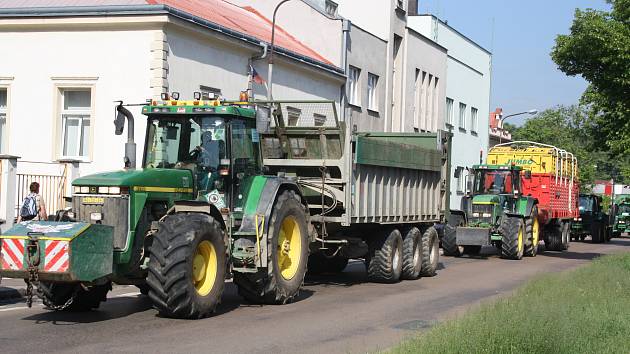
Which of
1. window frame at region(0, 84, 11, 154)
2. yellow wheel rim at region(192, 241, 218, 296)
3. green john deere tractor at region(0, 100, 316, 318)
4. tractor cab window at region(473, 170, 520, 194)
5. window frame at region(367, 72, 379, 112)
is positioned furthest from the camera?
window frame at region(367, 72, 379, 112)

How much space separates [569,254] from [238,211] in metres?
20.0

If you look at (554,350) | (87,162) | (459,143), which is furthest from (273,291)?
(459,143)

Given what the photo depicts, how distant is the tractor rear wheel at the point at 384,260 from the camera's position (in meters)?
16.6

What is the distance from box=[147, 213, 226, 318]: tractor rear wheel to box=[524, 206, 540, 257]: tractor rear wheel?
1673 centimetres

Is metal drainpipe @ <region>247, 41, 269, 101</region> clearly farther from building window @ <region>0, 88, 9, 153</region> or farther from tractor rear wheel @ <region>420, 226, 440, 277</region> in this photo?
tractor rear wheel @ <region>420, 226, 440, 277</region>

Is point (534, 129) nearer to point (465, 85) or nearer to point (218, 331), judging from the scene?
point (465, 85)

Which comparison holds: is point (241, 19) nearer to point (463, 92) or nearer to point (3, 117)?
point (3, 117)

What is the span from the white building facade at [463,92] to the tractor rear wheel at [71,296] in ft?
117

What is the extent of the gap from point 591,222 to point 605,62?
2079 centimetres

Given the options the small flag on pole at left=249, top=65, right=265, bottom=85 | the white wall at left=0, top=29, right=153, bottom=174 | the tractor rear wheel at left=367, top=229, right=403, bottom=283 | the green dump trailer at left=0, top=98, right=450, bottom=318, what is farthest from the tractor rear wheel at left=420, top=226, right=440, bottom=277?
the small flag on pole at left=249, top=65, right=265, bottom=85

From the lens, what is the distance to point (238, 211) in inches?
491

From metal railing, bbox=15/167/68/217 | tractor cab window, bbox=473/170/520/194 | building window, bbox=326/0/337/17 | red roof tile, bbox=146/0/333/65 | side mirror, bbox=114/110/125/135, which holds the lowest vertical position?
metal railing, bbox=15/167/68/217

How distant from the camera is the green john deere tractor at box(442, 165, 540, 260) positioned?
25.0 metres

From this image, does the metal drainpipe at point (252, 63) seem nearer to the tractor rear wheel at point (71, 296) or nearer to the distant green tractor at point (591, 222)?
the tractor rear wheel at point (71, 296)
